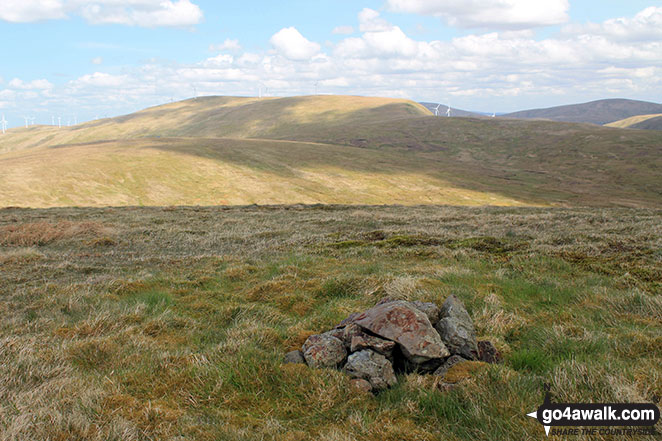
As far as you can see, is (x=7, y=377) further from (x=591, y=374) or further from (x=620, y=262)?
(x=620, y=262)

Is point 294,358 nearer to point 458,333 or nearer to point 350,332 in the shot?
point 350,332

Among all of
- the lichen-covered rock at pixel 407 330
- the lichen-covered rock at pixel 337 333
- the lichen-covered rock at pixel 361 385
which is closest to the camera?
the lichen-covered rock at pixel 361 385

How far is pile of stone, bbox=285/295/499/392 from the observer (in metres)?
5.84

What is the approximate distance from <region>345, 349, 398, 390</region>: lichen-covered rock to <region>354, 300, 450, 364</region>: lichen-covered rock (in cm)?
41

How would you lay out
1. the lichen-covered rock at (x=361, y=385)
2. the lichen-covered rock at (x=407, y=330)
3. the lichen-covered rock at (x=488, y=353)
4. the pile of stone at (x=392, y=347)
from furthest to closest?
the lichen-covered rock at (x=488, y=353) → the lichen-covered rock at (x=407, y=330) → the pile of stone at (x=392, y=347) → the lichen-covered rock at (x=361, y=385)

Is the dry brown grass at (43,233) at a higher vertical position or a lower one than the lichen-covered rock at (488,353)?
lower

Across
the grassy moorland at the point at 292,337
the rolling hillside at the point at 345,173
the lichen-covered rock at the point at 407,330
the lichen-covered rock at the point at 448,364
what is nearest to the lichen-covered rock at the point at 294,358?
the grassy moorland at the point at 292,337

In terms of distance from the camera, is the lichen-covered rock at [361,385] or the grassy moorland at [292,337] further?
the lichen-covered rock at [361,385]

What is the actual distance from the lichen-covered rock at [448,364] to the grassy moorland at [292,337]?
368 mm

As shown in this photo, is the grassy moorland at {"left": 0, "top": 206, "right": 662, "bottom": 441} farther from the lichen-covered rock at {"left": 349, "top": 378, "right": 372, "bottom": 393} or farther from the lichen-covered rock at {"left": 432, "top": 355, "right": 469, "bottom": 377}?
the lichen-covered rock at {"left": 432, "top": 355, "right": 469, "bottom": 377}

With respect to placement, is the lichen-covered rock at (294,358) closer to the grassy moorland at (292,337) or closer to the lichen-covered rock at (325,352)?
the lichen-covered rock at (325,352)

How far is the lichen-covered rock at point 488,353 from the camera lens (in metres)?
6.27

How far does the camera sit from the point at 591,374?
5035 mm

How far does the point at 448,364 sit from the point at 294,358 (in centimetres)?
229
